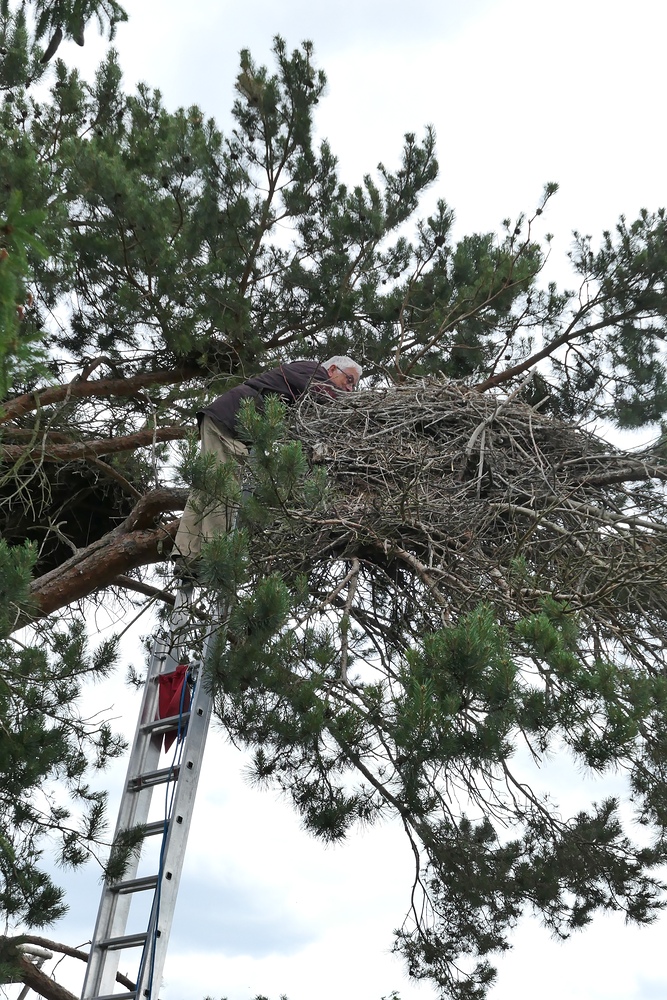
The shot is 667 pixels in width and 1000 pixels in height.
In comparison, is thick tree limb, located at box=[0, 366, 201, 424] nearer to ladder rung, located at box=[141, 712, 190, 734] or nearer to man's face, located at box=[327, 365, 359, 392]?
man's face, located at box=[327, 365, 359, 392]

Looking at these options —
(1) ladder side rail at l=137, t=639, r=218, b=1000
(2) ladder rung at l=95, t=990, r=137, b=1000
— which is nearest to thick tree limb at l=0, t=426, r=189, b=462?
(1) ladder side rail at l=137, t=639, r=218, b=1000

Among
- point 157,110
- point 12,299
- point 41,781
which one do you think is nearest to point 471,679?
point 12,299

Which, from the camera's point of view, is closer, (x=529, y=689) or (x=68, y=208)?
(x=529, y=689)

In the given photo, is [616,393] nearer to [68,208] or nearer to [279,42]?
[279,42]

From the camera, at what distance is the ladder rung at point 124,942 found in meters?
4.49

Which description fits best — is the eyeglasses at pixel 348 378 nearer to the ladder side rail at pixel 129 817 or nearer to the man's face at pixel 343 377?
the man's face at pixel 343 377

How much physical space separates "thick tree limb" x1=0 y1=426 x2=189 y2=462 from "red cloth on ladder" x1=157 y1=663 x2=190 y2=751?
164 centimetres

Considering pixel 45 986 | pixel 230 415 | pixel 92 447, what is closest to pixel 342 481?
pixel 230 415

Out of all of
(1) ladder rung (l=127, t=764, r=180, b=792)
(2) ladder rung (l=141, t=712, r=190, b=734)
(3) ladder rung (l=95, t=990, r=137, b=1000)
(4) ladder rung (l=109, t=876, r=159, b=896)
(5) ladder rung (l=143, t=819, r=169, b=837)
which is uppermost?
(2) ladder rung (l=141, t=712, r=190, b=734)

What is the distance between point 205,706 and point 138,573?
3.01 metres

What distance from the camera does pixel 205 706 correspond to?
5105mm

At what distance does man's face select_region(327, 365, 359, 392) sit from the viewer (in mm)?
6234

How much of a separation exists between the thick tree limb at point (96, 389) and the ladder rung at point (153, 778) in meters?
2.71

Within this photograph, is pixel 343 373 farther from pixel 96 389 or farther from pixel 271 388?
pixel 96 389
